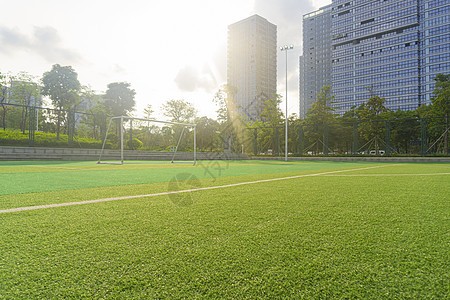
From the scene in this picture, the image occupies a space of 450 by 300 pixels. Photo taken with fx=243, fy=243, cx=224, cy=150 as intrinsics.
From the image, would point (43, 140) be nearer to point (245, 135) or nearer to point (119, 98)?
point (119, 98)

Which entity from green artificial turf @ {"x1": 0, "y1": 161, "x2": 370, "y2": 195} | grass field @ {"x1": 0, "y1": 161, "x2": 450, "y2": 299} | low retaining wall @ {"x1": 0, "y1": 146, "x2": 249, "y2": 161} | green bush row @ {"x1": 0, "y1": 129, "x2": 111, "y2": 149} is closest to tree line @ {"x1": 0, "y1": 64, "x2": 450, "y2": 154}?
green bush row @ {"x1": 0, "y1": 129, "x2": 111, "y2": 149}

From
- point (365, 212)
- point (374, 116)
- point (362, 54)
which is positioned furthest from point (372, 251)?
point (362, 54)

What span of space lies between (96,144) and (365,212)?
22395 millimetres

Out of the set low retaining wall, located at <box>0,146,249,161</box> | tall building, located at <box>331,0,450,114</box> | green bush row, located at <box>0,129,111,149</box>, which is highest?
tall building, located at <box>331,0,450,114</box>

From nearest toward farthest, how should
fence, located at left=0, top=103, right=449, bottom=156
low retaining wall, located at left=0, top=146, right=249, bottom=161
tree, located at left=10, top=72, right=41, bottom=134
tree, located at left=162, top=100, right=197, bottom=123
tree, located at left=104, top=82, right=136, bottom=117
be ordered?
low retaining wall, located at left=0, top=146, right=249, bottom=161 → fence, located at left=0, top=103, right=449, bottom=156 → tree, located at left=10, top=72, right=41, bottom=134 → tree, located at left=104, top=82, right=136, bottom=117 → tree, located at left=162, top=100, right=197, bottom=123

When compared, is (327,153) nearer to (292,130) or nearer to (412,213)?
(292,130)

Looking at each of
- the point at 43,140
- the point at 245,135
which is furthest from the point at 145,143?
the point at 245,135

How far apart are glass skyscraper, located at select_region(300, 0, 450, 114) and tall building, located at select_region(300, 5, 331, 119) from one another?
3501 centimetres

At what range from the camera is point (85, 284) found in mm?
1162

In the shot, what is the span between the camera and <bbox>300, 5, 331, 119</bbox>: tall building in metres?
119

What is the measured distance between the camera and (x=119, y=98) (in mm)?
36219

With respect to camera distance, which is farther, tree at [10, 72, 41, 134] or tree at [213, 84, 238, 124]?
tree at [213, 84, 238, 124]

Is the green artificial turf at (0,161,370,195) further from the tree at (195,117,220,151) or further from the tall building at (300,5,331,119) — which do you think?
the tall building at (300,5,331,119)

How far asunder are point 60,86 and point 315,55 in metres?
120
